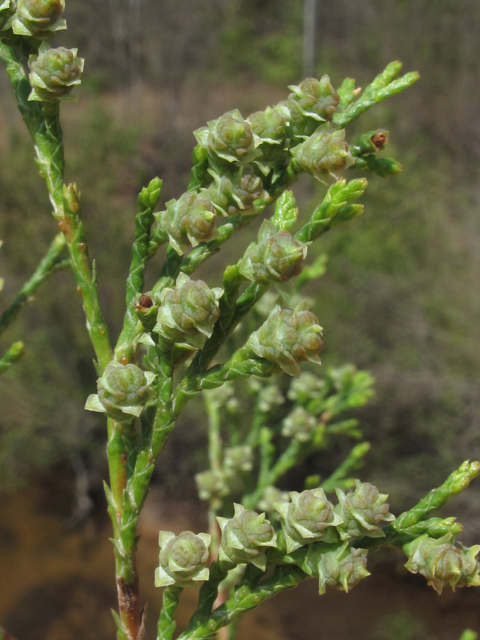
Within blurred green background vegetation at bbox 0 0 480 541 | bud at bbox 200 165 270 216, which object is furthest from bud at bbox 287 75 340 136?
blurred green background vegetation at bbox 0 0 480 541

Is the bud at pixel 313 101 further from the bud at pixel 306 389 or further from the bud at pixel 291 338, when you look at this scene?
the bud at pixel 306 389

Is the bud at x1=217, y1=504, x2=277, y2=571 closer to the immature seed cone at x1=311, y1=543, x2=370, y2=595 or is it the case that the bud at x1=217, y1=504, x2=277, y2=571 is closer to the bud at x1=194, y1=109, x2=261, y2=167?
the immature seed cone at x1=311, y1=543, x2=370, y2=595

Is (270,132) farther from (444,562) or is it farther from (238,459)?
(238,459)

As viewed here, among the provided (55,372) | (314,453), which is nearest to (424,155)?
(314,453)

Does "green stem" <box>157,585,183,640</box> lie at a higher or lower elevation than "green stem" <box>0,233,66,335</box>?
lower

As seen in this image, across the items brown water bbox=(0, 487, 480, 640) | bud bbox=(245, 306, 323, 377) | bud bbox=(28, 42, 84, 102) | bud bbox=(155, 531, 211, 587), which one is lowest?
brown water bbox=(0, 487, 480, 640)

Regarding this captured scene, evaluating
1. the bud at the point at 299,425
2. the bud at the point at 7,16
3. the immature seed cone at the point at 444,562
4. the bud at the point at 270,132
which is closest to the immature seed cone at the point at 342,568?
the immature seed cone at the point at 444,562

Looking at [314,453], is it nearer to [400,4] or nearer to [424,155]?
[424,155]
